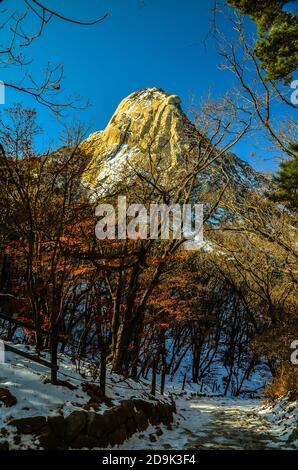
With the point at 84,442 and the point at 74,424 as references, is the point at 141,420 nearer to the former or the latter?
the point at 84,442

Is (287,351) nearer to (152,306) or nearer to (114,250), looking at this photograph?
(114,250)

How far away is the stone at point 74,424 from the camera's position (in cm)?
600

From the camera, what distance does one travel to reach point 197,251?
82.3 feet

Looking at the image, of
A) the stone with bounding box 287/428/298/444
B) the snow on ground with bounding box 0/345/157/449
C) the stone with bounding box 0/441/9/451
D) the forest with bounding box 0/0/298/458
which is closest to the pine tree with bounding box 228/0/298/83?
the forest with bounding box 0/0/298/458

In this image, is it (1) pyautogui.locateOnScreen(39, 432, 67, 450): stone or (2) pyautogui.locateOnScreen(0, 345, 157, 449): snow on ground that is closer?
(1) pyautogui.locateOnScreen(39, 432, 67, 450): stone

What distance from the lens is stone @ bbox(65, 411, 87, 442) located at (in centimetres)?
600

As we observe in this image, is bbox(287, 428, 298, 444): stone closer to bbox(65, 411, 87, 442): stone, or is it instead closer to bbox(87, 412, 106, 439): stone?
bbox(87, 412, 106, 439): stone

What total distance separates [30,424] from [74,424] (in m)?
0.80

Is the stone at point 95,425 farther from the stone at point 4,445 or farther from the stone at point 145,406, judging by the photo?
the stone at point 145,406

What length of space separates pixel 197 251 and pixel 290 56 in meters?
17.4

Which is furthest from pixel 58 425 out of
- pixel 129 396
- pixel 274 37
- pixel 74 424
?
pixel 274 37

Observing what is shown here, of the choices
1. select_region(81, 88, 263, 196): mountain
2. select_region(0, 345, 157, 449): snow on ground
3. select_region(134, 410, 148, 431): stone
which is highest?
select_region(81, 88, 263, 196): mountain

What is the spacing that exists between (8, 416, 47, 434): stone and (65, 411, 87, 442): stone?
46 cm

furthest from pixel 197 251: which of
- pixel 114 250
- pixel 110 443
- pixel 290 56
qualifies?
pixel 110 443
